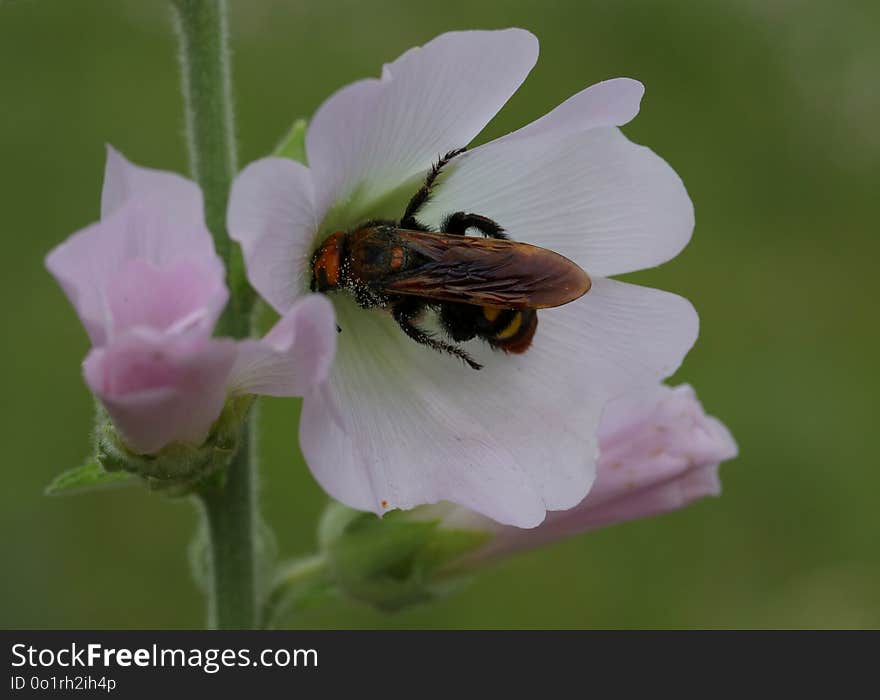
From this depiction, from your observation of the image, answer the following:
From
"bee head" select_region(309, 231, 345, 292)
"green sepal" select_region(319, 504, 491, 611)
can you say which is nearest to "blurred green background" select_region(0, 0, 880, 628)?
"green sepal" select_region(319, 504, 491, 611)

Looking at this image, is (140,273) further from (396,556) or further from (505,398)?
(396,556)

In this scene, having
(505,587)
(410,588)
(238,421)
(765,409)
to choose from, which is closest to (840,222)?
(765,409)

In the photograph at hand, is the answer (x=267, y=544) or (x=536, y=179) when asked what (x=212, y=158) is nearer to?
(x=536, y=179)

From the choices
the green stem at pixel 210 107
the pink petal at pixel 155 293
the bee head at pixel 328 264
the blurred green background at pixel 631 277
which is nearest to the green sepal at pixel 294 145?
the green stem at pixel 210 107

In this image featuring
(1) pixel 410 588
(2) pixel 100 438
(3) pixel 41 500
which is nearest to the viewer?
(2) pixel 100 438

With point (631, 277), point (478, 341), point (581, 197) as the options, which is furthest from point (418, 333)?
point (631, 277)

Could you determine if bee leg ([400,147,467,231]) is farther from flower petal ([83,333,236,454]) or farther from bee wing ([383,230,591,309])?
flower petal ([83,333,236,454])

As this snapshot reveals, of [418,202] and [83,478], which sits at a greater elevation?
[418,202]

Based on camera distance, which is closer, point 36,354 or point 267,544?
point 267,544

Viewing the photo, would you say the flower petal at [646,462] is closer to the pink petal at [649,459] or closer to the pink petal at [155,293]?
the pink petal at [649,459]
